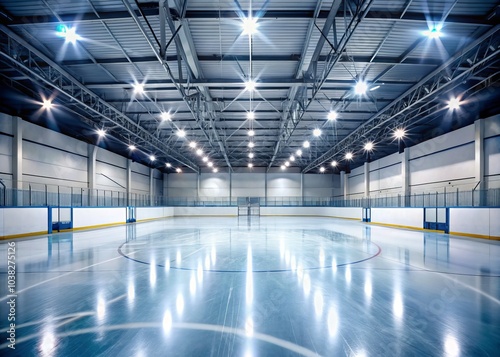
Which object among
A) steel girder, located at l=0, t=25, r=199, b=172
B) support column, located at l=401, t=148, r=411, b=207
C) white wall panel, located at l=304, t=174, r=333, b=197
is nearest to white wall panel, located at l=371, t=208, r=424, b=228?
support column, located at l=401, t=148, r=411, b=207

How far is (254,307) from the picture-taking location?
14.3 feet

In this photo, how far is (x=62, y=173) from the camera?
67.8 feet

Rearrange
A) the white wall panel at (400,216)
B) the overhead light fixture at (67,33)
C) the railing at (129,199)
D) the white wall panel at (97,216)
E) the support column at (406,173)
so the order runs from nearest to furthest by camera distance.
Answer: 1. the overhead light fixture at (67,33)
2. the railing at (129,199)
3. the white wall panel at (97,216)
4. the white wall panel at (400,216)
5. the support column at (406,173)

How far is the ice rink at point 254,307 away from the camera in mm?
3242

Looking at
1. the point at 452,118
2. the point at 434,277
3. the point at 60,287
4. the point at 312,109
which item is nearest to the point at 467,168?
the point at 452,118

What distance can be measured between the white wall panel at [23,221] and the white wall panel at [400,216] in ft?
91.4

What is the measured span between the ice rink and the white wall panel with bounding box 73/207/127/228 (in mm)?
11516

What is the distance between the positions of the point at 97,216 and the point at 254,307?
68.4 feet

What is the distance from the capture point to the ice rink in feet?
10.6

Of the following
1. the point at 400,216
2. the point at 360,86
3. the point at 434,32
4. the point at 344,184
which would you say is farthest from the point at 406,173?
the point at 434,32

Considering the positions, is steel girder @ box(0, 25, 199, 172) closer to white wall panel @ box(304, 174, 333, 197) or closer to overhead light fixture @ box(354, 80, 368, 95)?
overhead light fixture @ box(354, 80, 368, 95)

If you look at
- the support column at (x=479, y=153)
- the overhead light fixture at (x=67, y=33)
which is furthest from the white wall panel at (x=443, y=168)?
the overhead light fixture at (x=67, y=33)

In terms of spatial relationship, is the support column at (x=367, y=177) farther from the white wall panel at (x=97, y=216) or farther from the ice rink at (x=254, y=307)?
the white wall panel at (x=97, y=216)

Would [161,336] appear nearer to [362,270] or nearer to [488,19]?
[362,270]
